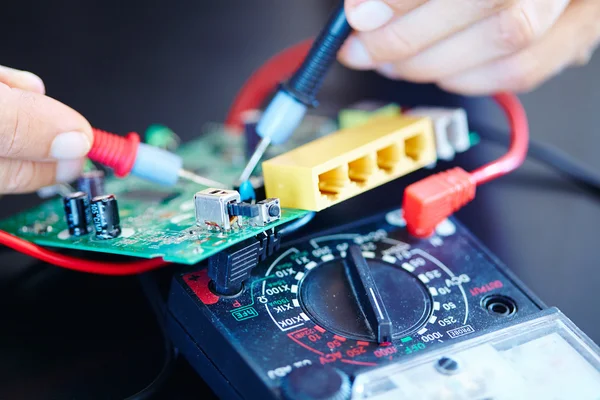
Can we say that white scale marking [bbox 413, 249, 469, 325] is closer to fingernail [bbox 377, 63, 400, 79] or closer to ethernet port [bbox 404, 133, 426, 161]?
ethernet port [bbox 404, 133, 426, 161]

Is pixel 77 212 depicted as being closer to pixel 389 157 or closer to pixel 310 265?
pixel 310 265

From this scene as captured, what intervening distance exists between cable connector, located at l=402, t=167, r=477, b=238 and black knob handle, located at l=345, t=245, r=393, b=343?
0.09m

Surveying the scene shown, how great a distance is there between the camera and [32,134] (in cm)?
72

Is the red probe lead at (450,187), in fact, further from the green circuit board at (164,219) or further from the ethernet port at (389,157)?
the green circuit board at (164,219)

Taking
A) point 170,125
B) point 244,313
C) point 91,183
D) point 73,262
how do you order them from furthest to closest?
point 170,125 < point 91,183 < point 73,262 < point 244,313

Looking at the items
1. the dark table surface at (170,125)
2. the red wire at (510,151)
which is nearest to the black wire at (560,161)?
the dark table surface at (170,125)

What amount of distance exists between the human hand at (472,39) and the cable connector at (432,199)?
0.21 metres

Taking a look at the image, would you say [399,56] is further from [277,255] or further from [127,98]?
[127,98]

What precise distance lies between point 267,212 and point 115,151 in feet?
0.89

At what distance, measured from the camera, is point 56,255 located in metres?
0.75

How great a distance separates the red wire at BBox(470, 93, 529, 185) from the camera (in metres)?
0.88

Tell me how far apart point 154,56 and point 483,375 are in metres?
1.14

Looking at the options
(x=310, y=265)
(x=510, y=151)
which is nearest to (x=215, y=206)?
(x=310, y=265)

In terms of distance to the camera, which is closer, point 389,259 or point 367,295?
point 367,295
